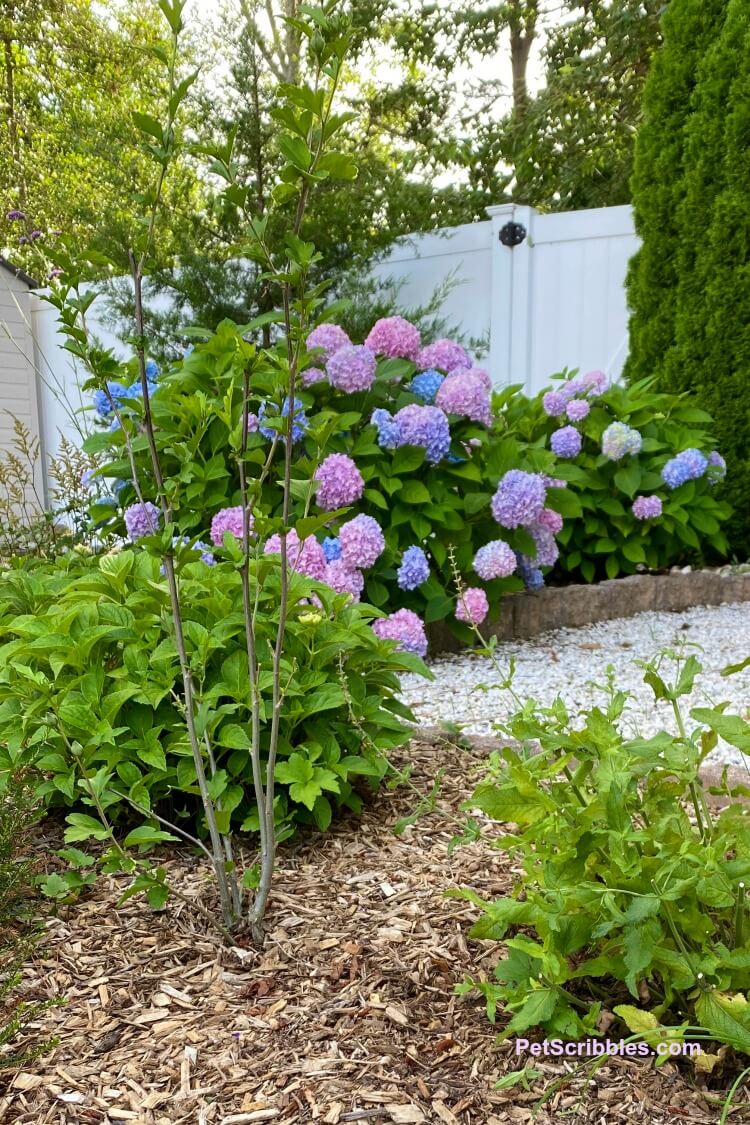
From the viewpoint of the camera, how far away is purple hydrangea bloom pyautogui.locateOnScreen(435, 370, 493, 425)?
303 centimetres

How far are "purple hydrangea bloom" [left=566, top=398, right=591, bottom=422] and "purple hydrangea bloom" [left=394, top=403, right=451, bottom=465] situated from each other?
3.42ft

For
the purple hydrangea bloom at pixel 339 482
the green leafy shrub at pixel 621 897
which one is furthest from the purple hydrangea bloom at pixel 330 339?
the green leafy shrub at pixel 621 897

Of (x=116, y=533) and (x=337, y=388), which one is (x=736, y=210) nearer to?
(x=337, y=388)

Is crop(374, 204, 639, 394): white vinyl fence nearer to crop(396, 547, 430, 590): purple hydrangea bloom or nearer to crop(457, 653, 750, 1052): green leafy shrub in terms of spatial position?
crop(396, 547, 430, 590): purple hydrangea bloom

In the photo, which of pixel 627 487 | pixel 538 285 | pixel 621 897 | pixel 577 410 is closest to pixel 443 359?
pixel 577 410

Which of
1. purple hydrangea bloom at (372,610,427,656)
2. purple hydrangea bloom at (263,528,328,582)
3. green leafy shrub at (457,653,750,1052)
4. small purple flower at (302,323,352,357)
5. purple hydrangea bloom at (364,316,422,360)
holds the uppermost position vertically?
purple hydrangea bloom at (364,316,422,360)

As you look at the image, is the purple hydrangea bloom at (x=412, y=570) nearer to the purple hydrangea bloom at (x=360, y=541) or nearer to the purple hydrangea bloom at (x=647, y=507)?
the purple hydrangea bloom at (x=360, y=541)

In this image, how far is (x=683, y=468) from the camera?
3.89 meters

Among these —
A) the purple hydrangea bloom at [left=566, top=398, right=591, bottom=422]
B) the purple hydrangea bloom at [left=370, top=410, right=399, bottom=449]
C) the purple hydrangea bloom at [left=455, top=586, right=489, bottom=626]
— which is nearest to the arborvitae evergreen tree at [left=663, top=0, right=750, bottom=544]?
the purple hydrangea bloom at [left=566, top=398, right=591, bottom=422]

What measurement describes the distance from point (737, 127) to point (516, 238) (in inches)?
67.1

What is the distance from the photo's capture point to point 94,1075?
3.78 ft

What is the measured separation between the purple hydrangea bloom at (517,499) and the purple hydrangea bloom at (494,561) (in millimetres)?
96

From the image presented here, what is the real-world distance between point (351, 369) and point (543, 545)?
997 mm

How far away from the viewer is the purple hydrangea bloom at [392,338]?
3.14 metres
